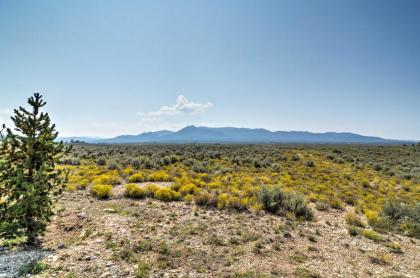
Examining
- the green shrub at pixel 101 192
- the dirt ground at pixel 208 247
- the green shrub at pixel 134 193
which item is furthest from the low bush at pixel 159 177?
the dirt ground at pixel 208 247

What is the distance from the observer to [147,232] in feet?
24.4

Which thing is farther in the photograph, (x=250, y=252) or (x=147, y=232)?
(x=147, y=232)

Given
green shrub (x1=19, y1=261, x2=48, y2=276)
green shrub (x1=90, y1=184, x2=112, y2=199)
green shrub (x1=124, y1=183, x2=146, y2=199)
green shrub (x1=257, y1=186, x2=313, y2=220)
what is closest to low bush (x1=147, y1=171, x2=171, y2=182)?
green shrub (x1=124, y1=183, x2=146, y2=199)

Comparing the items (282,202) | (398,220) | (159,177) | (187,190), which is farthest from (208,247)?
(159,177)

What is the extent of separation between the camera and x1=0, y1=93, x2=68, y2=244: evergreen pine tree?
5.88m

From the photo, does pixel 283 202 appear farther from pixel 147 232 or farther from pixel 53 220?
pixel 53 220

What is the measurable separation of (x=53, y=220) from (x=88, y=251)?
10.2ft

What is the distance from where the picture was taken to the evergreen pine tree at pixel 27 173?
19.3ft

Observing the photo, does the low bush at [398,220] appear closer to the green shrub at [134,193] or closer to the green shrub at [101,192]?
the green shrub at [134,193]

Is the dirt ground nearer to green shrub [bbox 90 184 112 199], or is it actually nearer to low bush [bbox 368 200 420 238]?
low bush [bbox 368 200 420 238]

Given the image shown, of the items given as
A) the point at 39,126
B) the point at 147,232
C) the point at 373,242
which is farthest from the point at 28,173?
the point at 373,242

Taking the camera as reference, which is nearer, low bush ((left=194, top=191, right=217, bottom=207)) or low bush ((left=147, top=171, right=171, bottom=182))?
low bush ((left=194, top=191, right=217, bottom=207))

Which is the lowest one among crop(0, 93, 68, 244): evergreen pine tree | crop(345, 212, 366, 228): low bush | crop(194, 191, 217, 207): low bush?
crop(345, 212, 366, 228): low bush

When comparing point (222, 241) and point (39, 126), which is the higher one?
point (39, 126)
